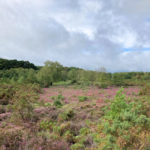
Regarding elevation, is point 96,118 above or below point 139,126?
below

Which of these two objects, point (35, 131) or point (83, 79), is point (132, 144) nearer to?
point (35, 131)

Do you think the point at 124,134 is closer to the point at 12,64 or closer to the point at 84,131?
the point at 84,131

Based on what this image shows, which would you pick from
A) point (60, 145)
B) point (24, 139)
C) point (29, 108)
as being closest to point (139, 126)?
point (60, 145)

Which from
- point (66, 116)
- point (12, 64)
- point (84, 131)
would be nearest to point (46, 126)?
point (66, 116)

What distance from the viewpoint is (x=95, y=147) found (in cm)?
466

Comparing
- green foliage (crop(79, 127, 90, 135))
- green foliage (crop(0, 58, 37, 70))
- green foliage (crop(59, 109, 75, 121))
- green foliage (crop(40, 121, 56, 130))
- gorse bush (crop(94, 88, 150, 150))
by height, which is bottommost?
green foliage (crop(40, 121, 56, 130))

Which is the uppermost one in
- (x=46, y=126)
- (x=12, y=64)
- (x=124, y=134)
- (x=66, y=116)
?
(x=12, y=64)

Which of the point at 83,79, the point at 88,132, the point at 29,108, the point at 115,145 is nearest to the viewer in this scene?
the point at 115,145

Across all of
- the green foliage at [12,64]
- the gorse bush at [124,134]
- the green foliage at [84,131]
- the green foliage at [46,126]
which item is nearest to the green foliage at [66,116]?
the green foliage at [46,126]

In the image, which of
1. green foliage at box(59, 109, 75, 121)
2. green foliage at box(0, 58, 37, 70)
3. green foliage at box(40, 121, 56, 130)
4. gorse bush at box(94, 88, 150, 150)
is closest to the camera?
gorse bush at box(94, 88, 150, 150)

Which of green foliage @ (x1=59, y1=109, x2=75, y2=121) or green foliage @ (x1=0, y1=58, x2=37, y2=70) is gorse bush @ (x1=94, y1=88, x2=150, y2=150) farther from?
green foliage @ (x1=0, y1=58, x2=37, y2=70)

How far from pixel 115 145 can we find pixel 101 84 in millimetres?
25775

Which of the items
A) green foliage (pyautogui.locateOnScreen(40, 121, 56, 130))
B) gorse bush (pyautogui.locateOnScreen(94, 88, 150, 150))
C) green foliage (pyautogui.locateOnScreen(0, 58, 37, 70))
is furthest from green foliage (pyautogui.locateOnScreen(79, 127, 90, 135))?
green foliage (pyautogui.locateOnScreen(0, 58, 37, 70))

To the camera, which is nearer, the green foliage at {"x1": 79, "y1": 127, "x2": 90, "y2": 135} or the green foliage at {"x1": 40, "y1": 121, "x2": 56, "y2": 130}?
the green foliage at {"x1": 79, "y1": 127, "x2": 90, "y2": 135}
